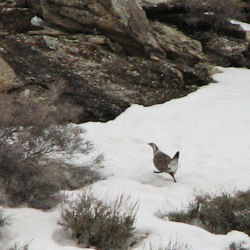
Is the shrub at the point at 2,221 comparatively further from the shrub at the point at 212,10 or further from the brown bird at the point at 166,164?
the shrub at the point at 212,10

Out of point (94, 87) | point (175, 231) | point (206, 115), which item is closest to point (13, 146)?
point (175, 231)

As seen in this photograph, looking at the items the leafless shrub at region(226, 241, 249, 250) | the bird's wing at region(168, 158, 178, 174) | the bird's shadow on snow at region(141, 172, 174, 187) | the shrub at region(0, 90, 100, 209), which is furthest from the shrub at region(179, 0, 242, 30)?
the leafless shrub at region(226, 241, 249, 250)

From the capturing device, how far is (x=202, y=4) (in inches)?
661

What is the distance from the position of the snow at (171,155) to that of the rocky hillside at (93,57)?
0.57 m

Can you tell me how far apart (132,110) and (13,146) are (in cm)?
523

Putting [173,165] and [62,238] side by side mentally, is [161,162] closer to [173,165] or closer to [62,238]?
[173,165]

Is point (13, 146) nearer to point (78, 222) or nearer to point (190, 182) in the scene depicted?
point (78, 222)

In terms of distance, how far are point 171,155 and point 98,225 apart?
3.88 m

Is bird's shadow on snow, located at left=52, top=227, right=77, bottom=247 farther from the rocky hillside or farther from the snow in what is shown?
the rocky hillside

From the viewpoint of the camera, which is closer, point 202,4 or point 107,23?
point 107,23

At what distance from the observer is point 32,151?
607 centimetres

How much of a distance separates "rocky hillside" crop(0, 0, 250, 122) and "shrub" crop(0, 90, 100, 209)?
120 inches

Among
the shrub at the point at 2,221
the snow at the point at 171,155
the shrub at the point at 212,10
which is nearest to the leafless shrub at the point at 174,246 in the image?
the snow at the point at 171,155

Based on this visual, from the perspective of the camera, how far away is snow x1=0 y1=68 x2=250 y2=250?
5.04 metres
